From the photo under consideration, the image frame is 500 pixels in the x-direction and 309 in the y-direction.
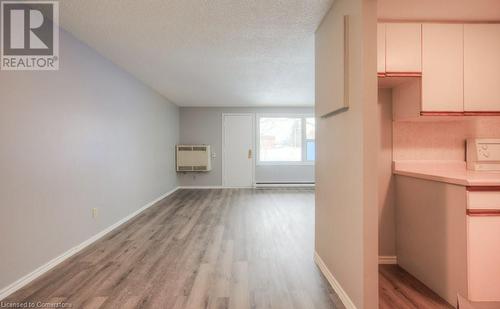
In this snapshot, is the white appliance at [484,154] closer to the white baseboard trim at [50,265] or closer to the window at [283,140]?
the white baseboard trim at [50,265]

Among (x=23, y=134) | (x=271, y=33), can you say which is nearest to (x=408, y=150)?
(x=271, y=33)

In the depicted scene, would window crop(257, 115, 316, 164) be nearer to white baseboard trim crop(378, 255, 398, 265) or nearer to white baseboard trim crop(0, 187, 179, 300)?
white baseboard trim crop(0, 187, 179, 300)

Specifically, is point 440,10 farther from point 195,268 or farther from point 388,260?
point 195,268

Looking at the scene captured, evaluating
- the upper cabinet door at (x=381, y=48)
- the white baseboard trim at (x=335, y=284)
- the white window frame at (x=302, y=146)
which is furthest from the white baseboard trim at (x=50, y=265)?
the white window frame at (x=302, y=146)

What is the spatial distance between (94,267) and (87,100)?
184cm

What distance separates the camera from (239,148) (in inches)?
279

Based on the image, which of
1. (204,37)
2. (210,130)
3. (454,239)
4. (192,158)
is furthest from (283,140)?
(454,239)

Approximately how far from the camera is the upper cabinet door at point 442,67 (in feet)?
6.57

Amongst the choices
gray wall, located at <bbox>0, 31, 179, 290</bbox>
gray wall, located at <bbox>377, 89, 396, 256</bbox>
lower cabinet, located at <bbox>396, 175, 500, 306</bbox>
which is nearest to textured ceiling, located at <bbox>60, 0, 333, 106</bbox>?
gray wall, located at <bbox>0, 31, 179, 290</bbox>

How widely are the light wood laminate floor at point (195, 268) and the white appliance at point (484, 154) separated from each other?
1.75 m

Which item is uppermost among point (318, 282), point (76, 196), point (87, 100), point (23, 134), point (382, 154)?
point (87, 100)

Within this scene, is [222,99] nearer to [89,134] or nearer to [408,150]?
[89,134]

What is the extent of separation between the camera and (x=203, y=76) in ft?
13.2

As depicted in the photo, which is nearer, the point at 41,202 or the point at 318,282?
the point at 318,282
